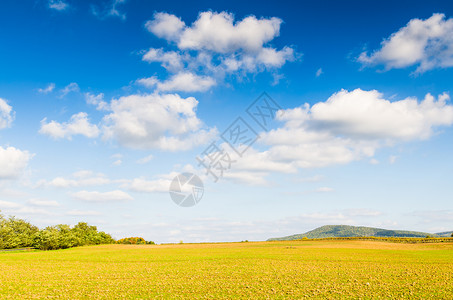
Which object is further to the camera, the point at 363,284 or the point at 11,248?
the point at 11,248

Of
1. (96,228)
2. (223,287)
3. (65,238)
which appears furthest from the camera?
(96,228)

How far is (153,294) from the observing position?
18.9m

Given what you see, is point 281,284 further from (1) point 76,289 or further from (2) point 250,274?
(1) point 76,289

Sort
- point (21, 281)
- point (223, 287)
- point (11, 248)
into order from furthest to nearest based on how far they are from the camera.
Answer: point (11, 248) < point (21, 281) < point (223, 287)

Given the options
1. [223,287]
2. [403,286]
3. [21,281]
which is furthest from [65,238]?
[403,286]

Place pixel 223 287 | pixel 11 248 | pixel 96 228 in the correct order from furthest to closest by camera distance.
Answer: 1. pixel 96 228
2. pixel 11 248
3. pixel 223 287

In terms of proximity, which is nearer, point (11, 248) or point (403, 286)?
point (403, 286)

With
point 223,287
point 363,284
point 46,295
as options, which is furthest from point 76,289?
point 363,284

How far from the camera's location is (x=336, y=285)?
21.3m

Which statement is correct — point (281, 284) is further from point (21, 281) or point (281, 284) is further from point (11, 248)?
point (11, 248)

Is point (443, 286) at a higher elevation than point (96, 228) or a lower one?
lower

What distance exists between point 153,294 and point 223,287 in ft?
15.4

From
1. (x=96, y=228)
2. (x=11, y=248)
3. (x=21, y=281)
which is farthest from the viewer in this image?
(x=96, y=228)

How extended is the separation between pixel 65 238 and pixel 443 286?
90.4 meters
